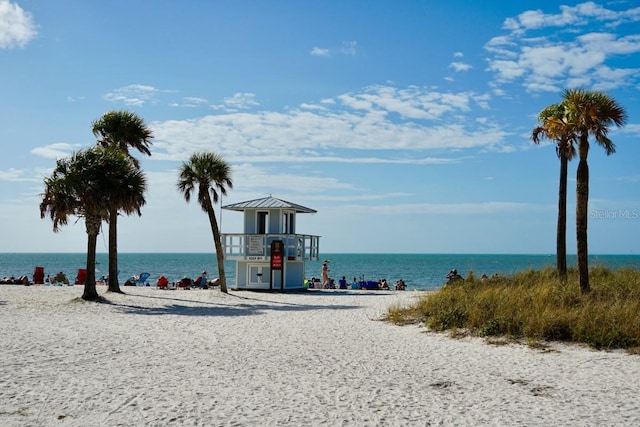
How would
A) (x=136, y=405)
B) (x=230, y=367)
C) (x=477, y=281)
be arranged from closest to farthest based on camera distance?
(x=136, y=405), (x=230, y=367), (x=477, y=281)

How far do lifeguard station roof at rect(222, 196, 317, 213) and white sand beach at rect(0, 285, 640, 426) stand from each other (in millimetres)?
12908

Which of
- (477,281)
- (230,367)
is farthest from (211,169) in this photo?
(230,367)

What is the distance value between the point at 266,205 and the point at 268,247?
1.99 m

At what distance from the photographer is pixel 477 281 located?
73.6 ft

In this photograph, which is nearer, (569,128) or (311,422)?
(311,422)

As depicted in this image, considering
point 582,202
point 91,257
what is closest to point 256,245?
point 91,257

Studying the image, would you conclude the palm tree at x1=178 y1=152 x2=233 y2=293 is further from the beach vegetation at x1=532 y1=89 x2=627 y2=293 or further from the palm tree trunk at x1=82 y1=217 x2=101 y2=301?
the beach vegetation at x1=532 y1=89 x2=627 y2=293


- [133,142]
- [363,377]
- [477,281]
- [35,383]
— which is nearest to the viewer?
[35,383]

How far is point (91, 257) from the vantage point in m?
22.7

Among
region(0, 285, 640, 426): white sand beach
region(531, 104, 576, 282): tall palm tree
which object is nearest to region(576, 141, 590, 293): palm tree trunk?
region(531, 104, 576, 282): tall palm tree

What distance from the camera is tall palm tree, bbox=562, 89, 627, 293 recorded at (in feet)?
58.3

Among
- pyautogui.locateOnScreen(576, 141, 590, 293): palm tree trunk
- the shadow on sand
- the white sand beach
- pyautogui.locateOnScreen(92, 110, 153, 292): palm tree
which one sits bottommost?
the shadow on sand

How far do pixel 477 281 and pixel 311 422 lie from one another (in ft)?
52.0

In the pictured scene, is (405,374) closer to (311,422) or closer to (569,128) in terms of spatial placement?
(311,422)
